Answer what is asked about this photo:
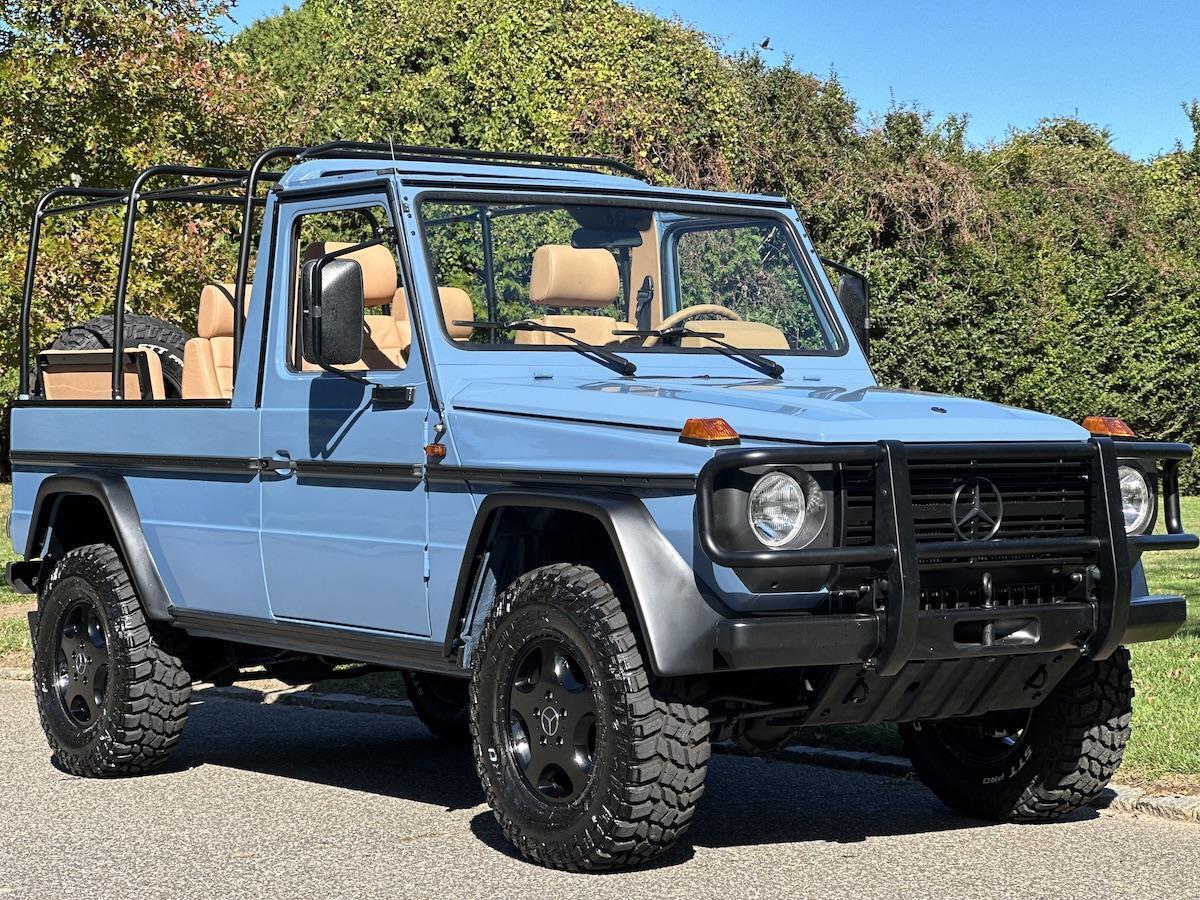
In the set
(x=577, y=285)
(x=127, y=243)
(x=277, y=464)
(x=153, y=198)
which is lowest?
(x=277, y=464)

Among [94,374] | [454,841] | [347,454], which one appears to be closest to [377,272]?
[347,454]

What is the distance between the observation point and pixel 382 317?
23.1 ft

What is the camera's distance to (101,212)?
52.8 feet

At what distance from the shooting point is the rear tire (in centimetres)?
888

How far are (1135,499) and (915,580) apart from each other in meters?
1.16

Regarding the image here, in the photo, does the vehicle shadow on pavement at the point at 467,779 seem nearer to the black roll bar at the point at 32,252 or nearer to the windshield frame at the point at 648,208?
the windshield frame at the point at 648,208

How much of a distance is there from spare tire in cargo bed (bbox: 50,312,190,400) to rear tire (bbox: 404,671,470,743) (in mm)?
1731

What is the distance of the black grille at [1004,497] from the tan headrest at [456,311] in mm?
1772

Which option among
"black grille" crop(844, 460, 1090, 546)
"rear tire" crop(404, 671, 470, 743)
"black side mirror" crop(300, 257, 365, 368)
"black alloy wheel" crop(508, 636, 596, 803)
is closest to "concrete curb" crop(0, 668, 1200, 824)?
"rear tire" crop(404, 671, 470, 743)

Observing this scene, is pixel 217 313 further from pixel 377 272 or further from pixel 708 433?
pixel 708 433

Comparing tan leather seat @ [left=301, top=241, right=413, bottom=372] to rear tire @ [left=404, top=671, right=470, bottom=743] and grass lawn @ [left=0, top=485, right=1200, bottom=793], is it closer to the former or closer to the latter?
rear tire @ [left=404, top=671, right=470, bottom=743]

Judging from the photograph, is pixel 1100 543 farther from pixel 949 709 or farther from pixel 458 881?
pixel 458 881

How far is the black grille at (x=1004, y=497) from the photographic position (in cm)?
564

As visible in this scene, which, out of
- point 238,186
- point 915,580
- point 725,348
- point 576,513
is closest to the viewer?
point 915,580
